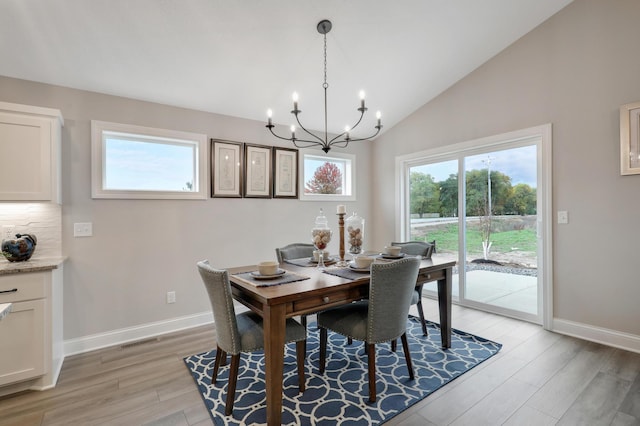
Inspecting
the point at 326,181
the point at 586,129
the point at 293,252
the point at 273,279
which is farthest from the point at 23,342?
the point at 586,129

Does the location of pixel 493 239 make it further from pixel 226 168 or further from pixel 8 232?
pixel 8 232

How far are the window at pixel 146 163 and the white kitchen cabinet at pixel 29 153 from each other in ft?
1.41

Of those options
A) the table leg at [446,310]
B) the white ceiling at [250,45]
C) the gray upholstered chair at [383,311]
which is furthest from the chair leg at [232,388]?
the white ceiling at [250,45]

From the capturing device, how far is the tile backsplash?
8.43 feet

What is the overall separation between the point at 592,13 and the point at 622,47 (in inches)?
17.7

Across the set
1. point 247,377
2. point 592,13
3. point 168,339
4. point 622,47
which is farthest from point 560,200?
point 168,339

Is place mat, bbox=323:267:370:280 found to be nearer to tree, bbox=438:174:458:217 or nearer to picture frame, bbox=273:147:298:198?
picture frame, bbox=273:147:298:198

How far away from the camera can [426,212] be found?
449cm

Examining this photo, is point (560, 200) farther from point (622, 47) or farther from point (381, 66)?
point (381, 66)

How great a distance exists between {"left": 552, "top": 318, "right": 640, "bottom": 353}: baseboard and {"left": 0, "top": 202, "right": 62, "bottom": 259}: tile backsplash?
4842mm

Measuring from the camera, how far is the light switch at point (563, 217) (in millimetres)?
3049

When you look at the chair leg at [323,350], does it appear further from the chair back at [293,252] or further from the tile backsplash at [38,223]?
the tile backsplash at [38,223]

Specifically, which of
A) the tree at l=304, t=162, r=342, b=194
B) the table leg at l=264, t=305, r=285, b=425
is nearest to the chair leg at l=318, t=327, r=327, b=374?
the table leg at l=264, t=305, r=285, b=425

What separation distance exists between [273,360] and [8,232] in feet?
8.46
